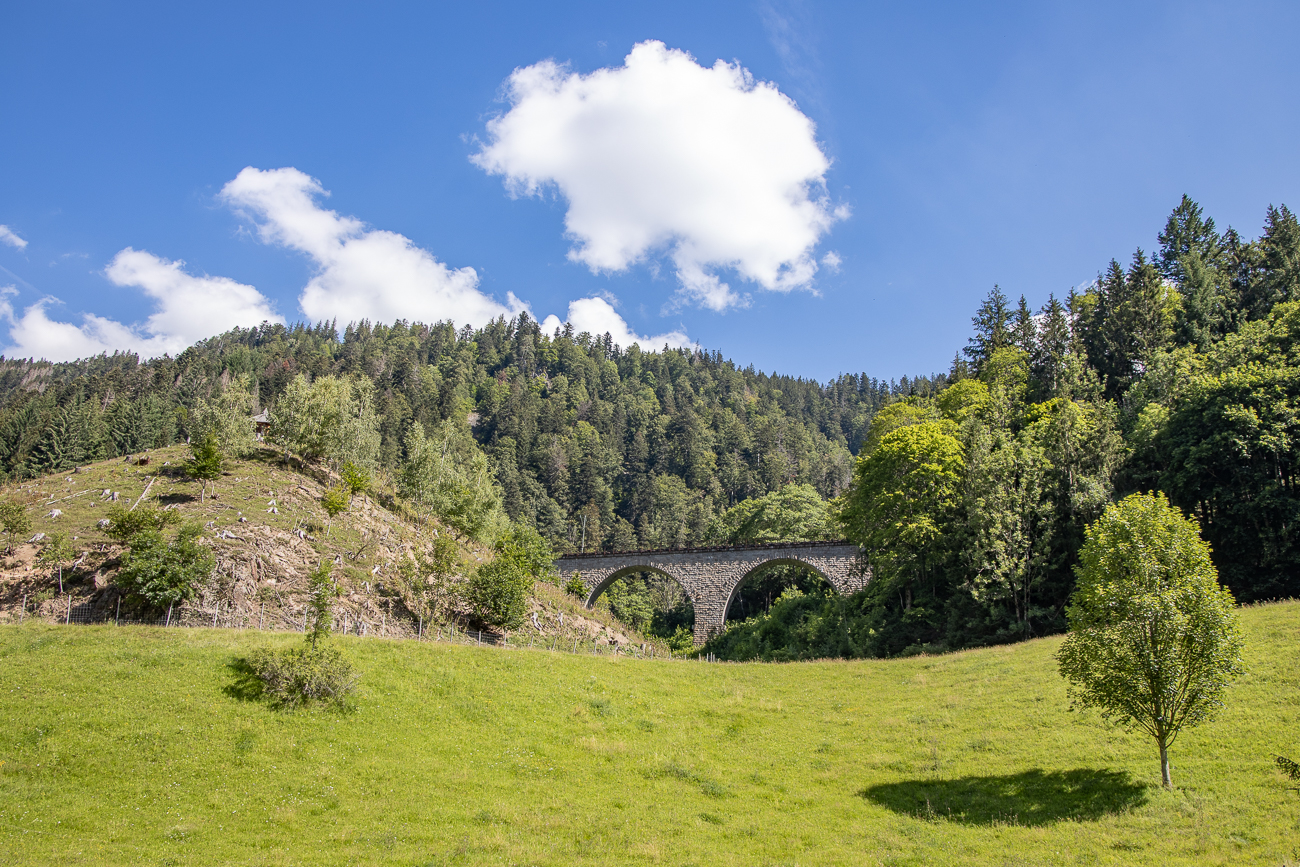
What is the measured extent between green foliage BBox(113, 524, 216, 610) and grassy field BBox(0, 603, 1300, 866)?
486 centimetres

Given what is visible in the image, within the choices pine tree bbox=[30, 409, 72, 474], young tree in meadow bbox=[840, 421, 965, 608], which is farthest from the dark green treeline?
young tree in meadow bbox=[840, 421, 965, 608]

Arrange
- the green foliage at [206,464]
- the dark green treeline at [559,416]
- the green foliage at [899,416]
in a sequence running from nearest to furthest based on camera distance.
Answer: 1. the green foliage at [206,464]
2. the green foliage at [899,416]
3. the dark green treeline at [559,416]

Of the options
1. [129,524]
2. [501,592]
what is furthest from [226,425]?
[501,592]

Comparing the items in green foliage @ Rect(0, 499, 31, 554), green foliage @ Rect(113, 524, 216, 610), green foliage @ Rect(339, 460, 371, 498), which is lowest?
green foliage @ Rect(113, 524, 216, 610)

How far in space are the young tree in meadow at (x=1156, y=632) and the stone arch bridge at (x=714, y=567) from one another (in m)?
33.8

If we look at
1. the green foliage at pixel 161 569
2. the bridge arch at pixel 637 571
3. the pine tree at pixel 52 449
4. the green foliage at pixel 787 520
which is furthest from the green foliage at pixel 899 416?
the pine tree at pixel 52 449

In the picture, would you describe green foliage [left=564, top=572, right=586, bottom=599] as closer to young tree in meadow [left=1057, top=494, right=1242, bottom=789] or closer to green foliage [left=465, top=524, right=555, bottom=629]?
green foliage [left=465, top=524, right=555, bottom=629]

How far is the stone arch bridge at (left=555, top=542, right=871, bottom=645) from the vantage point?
52.3 m

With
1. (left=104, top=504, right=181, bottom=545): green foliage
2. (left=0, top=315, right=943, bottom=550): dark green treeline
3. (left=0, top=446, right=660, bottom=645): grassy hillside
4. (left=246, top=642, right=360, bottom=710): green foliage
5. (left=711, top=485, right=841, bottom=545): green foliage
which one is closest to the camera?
(left=246, top=642, right=360, bottom=710): green foliage

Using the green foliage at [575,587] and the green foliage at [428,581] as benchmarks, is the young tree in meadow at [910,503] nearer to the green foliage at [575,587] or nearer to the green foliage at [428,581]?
the green foliage at [575,587]

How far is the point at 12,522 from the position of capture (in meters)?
30.9

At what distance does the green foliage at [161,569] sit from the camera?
27.5m

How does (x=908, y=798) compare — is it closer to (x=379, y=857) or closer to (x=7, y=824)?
(x=379, y=857)

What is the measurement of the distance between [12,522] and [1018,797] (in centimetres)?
4029
